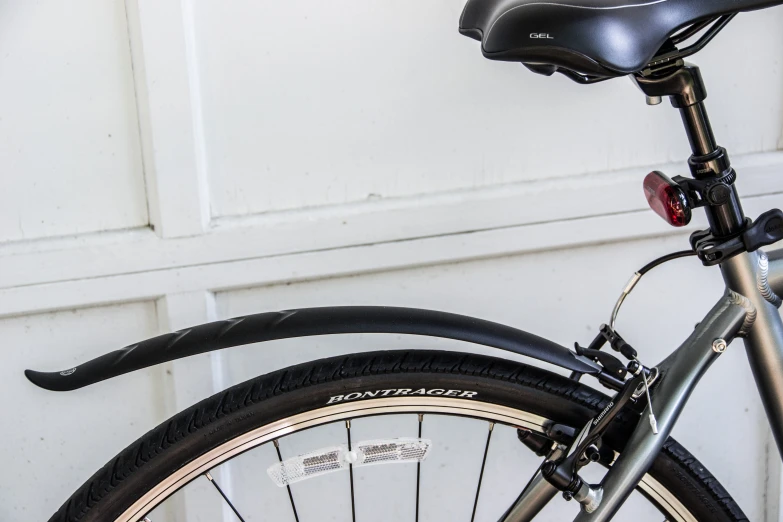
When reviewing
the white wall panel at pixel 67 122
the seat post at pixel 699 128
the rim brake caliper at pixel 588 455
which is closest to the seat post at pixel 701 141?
the seat post at pixel 699 128

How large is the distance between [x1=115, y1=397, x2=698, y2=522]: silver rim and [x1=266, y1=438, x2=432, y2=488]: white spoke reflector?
0.19 feet

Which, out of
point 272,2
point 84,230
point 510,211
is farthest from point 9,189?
point 510,211

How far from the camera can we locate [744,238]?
0.63m

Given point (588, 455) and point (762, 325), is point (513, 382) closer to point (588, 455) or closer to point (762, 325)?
point (588, 455)

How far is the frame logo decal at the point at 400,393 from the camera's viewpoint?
0.67 metres

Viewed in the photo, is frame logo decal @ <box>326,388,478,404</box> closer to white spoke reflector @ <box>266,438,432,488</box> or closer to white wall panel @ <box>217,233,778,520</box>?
white spoke reflector @ <box>266,438,432,488</box>

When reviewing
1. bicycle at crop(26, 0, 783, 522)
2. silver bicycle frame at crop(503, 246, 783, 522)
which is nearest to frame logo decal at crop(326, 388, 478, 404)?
bicycle at crop(26, 0, 783, 522)

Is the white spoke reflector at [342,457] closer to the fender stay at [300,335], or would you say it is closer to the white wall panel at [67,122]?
the fender stay at [300,335]

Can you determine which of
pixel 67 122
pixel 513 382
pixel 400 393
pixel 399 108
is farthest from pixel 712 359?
pixel 67 122

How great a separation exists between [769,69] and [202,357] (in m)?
0.82

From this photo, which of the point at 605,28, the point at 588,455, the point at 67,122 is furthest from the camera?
the point at 67,122

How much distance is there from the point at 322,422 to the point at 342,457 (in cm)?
7

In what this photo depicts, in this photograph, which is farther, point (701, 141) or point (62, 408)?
point (62, 408)

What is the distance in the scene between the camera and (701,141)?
62cm
